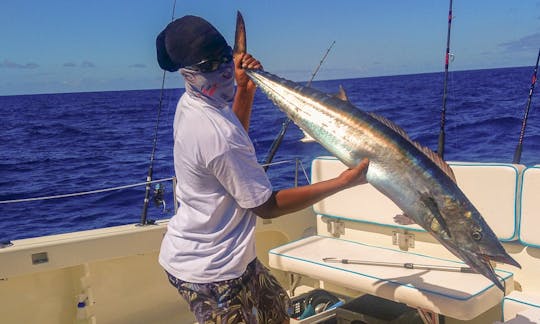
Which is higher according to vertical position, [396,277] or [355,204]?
[355,204]

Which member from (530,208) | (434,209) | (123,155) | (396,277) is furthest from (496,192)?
(123,155)

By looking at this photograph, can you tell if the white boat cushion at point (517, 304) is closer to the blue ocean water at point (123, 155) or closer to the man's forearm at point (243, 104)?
the man's forearm at point (243, 104)

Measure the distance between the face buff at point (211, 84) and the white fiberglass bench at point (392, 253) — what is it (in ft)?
5.65

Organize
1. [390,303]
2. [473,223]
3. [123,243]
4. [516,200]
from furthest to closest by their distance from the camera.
Answer: [123,243], [390,303], [516,200], [473,223]

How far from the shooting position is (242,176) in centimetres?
196

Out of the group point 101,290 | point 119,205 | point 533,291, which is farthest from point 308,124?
point 119,205

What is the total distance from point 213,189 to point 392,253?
2204mm

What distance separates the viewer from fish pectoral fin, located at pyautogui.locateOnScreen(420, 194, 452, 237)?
2172mm

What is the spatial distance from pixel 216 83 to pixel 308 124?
0.57 meters

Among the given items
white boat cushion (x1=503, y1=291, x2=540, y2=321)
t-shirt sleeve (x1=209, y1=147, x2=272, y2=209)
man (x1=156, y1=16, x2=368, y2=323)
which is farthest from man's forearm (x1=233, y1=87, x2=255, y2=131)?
white boat cushion (x1=503, y1=291, x2=540, y2=321)

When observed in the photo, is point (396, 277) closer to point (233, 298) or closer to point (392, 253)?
point (392, 253)

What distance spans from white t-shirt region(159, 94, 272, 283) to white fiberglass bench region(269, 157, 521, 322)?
135 cm

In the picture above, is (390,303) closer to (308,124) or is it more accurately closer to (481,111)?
(308,124)

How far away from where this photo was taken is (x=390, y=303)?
11.9 ft
